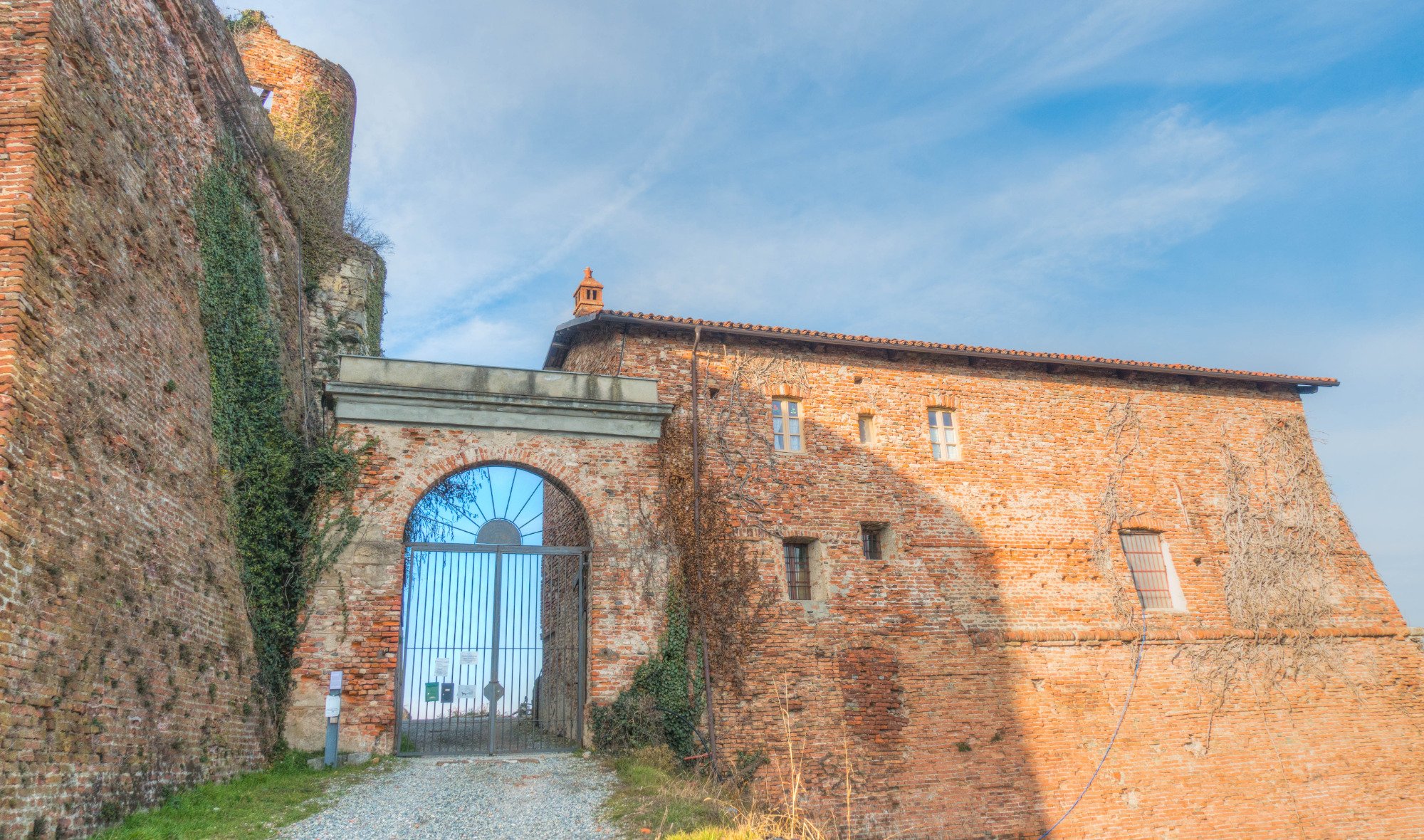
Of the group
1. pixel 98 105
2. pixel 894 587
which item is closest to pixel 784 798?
pixel 894 587

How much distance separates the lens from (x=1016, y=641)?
14062 mm

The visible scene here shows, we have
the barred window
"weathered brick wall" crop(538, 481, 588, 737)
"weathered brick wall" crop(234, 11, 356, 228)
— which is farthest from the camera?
"weathered brick wall" crop(234, 11, 356, 228)

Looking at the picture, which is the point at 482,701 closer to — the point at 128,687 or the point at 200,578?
the point at 200,578

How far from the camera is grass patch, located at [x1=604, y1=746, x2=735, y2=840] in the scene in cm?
816

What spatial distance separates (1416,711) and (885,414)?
1121cm

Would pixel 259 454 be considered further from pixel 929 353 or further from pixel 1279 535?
pixel 1279 535

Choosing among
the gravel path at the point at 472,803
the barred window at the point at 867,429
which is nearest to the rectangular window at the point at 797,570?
the barred window at the point at 867,429

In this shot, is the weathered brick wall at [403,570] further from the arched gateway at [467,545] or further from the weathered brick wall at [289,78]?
the weathered brick wall at [289,78]

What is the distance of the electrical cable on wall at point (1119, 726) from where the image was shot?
43.8 feet

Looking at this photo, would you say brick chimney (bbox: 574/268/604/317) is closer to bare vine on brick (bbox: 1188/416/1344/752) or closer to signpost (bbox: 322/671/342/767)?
signpost (bbox: 322/671/342/767)

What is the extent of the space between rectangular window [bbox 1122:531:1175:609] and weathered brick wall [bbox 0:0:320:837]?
45.6 ft

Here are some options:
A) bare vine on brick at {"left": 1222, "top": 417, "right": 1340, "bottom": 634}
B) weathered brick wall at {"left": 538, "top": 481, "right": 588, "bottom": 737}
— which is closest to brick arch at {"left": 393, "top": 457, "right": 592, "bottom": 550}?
weathered brick wall at {"left": 538, "top": 481, "right": 588, "bottom": 737}

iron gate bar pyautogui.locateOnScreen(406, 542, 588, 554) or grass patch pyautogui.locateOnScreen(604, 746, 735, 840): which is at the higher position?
iron gate bar pyautogui.locateOnScreen(406, 542, 588, 554)

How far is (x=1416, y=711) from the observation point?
1584 centimetres
